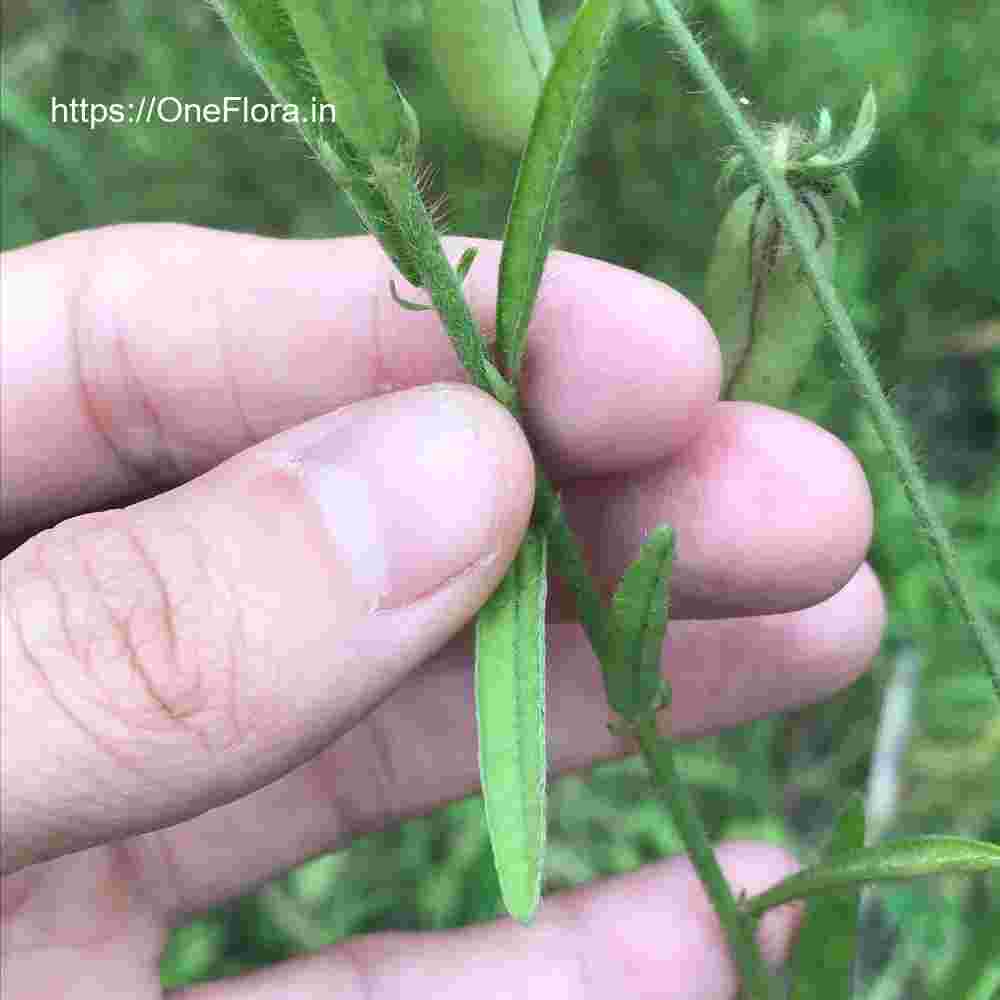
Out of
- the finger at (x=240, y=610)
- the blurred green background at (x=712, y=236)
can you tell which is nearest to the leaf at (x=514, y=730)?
the finger at (x=240, y=610)

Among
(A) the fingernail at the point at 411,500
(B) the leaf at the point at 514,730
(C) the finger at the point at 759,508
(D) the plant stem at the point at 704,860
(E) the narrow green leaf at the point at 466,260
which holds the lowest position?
(D) the plant stem at the point at 704,860

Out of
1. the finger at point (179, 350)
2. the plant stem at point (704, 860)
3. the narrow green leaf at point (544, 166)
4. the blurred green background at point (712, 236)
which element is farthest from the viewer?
the blurred green background at point (712, 236)

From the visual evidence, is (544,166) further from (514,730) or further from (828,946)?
(828,946)

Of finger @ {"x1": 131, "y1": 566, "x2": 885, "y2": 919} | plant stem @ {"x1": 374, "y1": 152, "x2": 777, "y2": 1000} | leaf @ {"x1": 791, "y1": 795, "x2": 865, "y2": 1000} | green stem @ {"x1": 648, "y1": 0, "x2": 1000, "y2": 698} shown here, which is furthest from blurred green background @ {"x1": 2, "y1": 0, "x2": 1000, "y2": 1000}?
green stem @ {"x1": 648, "y1": 0, "x2": 1000, "y2": 698}

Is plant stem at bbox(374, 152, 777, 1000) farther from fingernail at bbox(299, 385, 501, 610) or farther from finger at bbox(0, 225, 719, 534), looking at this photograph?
finger at bbox(0, 225, 719, 534)

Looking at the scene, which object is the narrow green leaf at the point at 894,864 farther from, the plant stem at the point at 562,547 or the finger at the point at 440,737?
the finger at the point at 440,737

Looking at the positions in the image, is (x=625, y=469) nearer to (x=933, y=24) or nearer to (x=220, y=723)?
(x=220, y=723)

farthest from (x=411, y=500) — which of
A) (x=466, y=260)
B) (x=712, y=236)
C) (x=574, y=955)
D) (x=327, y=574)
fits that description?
(x=712, y=236)
